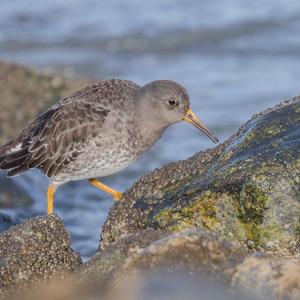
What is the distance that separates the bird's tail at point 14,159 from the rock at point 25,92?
4108 mm

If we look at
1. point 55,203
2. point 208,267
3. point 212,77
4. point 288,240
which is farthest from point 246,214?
point 212,77

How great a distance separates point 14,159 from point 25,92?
556 centimetres

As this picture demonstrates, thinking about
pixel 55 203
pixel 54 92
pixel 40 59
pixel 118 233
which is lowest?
pixel 118 233

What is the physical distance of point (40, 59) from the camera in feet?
59.8

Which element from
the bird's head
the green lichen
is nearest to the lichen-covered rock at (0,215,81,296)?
the green lichen

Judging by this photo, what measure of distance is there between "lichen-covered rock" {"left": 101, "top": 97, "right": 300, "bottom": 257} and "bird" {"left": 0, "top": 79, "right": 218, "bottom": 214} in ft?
2.37

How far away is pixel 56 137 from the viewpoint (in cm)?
774

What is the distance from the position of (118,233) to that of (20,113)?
22.2ft

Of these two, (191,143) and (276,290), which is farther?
(191,143)

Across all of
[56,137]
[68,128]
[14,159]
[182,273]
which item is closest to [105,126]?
[68,128]

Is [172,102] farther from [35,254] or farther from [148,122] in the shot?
[35,254]

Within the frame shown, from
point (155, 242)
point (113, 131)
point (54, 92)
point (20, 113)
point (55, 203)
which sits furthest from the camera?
point (54, 92)

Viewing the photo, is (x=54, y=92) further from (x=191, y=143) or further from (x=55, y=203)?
(x=55, y=203)

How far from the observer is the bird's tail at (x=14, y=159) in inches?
315
